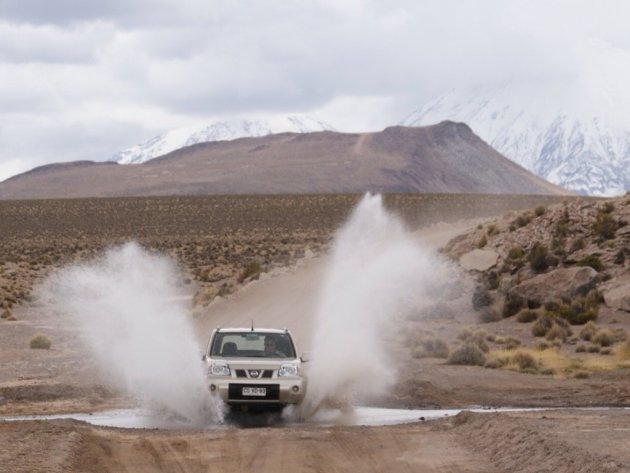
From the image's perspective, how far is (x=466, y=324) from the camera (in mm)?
39594

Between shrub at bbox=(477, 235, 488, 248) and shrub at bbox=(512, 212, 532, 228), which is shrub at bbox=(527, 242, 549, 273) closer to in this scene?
shrub at bbox=(477, 235, 488, 248)

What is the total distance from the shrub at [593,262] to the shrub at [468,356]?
521 inches

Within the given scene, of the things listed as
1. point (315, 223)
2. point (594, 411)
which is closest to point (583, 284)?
point (594, 411)

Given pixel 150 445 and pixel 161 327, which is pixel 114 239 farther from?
pixel 150 445

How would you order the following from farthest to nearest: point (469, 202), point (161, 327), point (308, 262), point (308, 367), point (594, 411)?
point (469, 202) < point (308, 262) < point (161, 327) < point (308, 367) < point (594, 411)

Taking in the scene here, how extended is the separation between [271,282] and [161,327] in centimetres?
1794

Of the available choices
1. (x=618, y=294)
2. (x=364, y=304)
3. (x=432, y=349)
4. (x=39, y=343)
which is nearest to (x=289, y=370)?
(x=432, y=349)

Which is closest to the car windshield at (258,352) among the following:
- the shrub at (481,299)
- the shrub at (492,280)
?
the shrub at (481,299)

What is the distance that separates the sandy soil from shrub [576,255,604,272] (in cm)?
1593

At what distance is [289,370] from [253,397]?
0.75 m

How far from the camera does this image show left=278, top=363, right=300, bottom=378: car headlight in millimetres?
18672

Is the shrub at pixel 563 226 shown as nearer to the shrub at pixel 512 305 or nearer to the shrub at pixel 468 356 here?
the shrub at pixel 512 305

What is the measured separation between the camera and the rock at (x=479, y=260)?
148ft

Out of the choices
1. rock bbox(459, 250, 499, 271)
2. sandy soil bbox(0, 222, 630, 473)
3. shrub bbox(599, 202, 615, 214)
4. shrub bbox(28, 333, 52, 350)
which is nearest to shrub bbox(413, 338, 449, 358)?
sandy soil bbox(0, 222, 630, 473)
